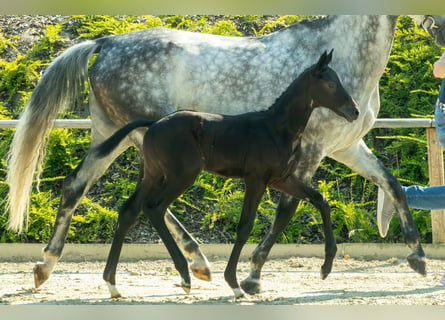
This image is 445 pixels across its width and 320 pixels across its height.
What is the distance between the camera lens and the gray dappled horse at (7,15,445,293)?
5.93 m

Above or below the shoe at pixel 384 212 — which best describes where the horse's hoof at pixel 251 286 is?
below

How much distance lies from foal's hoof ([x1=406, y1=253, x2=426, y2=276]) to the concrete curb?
1.27m

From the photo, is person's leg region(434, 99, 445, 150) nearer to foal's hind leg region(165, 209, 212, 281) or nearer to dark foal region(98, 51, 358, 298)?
dark foal region(98, 51, 358, 298)

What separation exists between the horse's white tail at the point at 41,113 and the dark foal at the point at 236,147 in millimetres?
1169

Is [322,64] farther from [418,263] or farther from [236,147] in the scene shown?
[418,263]

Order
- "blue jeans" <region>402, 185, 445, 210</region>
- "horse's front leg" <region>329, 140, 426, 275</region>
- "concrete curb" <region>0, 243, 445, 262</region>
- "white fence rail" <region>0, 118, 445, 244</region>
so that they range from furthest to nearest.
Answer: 1. "white fence rail" <region>0, 118, 445, 244</region>
2. "concrete curb" <region>0, 243, 445, 262</region>
3. "blue jeans" <region>402, 185, 445, 210</region>
4. "horse's front leg" <region>329, 140, 426, 275</region>

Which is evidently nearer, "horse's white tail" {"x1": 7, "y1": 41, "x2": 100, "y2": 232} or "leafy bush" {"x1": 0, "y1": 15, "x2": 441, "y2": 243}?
"horse's white tail" {"x1": 7, "y1": 41, "x2": 100, "y2": 232}

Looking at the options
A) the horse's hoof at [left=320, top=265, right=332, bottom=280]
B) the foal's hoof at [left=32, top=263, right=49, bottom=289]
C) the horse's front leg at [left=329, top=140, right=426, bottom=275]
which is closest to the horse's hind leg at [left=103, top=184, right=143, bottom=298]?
the foal's hoof at [left=32, top=263, right=49, bottom=289]

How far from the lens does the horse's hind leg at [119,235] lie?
5.36m

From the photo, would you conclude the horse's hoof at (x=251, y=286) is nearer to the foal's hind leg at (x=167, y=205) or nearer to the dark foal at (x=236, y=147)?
the dark foal at (x=236, y=147)

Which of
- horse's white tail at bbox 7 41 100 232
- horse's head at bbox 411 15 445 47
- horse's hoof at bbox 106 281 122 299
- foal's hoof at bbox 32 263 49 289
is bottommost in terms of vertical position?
foal's hoof at bbox 32 263 49 289

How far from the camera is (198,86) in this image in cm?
599

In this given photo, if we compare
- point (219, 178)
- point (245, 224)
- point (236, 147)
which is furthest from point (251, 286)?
point (219, 178)

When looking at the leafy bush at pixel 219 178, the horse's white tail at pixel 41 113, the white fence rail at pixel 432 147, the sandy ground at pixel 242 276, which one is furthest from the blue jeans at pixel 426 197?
the horse's white tail at pixel 41 113
